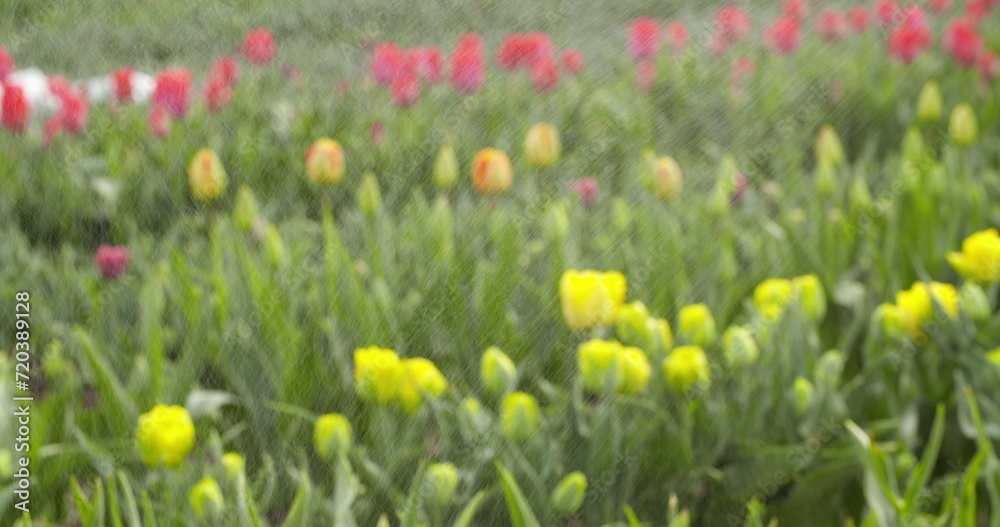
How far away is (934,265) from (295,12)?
1.29m

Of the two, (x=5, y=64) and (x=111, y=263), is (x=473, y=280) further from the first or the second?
(x=5, y=64)

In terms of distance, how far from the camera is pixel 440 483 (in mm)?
797

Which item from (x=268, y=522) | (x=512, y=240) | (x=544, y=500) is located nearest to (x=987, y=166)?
(x=512, y=240)

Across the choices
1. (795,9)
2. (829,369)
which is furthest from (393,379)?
(795,9)

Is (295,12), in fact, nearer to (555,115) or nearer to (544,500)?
(555,115)

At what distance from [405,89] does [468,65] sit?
0.13m

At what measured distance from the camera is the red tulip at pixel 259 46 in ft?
5.89

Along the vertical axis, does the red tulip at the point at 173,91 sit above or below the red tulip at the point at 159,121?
above

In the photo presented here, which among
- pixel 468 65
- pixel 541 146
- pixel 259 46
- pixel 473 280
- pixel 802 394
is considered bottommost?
pixel 802 394

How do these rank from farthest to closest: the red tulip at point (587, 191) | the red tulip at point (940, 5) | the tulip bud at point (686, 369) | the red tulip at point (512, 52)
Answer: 1. the red tulip at point (940, 5)
2. the red tulip at point (512, 52)
3. the red tulip at point (587, 191)
4. the tulip bud at point (686, 369)

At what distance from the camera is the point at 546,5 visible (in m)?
2.42

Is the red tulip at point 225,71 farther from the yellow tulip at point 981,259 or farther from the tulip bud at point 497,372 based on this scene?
the yellow tulip at point 981,259

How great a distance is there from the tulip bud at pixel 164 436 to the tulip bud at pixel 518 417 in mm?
273

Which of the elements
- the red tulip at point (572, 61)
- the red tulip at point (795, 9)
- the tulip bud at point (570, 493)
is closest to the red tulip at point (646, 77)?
the red tulip at point (572, 61)
